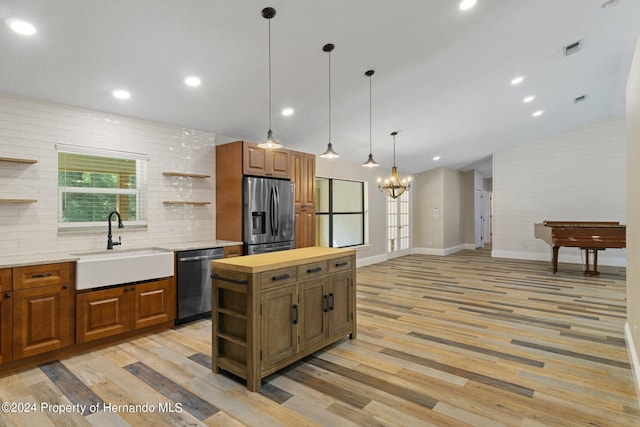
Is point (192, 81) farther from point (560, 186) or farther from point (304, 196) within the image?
point (560, 186)

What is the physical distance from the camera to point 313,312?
3.03 m

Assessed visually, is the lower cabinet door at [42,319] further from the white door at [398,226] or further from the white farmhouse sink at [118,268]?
the white door at [398,226]

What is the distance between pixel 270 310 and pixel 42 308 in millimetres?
2072

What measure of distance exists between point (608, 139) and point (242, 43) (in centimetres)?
915

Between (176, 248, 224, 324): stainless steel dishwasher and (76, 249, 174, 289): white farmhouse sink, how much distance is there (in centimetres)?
18

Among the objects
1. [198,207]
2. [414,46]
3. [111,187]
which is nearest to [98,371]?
[111,187]

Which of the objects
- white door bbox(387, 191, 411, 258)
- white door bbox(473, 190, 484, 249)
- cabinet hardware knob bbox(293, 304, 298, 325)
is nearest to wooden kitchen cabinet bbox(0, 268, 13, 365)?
cabinet hardware knob bbox(293, 304, 298, 325)

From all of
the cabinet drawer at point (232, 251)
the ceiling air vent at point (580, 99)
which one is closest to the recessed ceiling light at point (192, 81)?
the cabinet drawer at point (232, 251)

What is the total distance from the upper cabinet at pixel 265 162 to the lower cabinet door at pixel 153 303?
1761 mm

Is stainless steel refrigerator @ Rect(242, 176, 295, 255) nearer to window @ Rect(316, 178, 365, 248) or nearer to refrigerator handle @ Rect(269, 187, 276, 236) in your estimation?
refrigerator handle @ Rect(269, 187, 276, 236)

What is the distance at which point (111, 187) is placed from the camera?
4.07 m

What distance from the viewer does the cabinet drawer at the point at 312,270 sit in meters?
2.91

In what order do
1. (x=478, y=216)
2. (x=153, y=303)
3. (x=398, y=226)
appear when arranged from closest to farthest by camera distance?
(x=153, y=303) → (x=398, y=226) → (x=478, y=216)

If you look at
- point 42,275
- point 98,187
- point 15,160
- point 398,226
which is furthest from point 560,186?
point 15,160
